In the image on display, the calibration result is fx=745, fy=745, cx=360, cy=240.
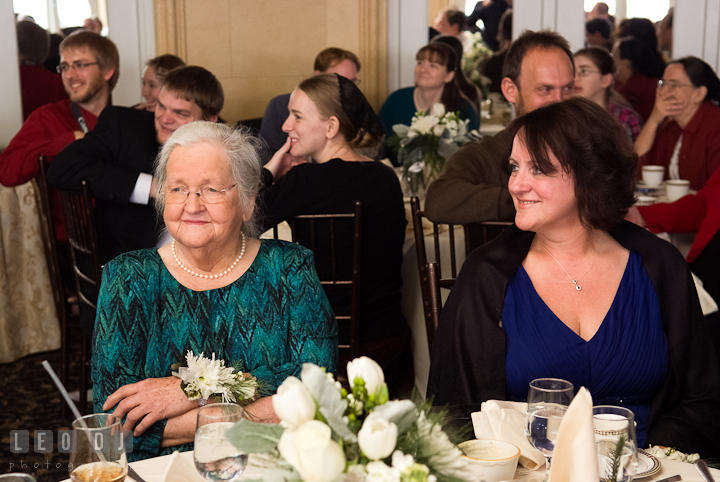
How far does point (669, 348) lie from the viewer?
5.93 ft

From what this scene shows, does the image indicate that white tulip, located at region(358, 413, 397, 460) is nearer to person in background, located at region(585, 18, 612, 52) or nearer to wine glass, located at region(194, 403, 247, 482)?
wine glass, located at region(194, 403, 247, 482)

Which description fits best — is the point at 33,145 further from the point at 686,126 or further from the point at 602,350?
the point at 686,126

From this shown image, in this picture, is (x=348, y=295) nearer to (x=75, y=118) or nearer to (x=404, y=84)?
(x=75, y=118)

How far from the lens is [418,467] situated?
0.79m

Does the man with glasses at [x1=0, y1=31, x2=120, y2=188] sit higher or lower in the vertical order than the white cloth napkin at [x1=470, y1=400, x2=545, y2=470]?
higher

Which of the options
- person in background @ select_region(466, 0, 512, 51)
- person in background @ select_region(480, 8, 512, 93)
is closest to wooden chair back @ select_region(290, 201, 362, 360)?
person in background @ select_region(480, 8, 512, 93)

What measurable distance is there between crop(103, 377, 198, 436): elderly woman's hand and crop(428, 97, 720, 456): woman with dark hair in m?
0.62

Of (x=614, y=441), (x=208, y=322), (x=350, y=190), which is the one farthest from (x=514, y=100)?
(x=614, y=441)

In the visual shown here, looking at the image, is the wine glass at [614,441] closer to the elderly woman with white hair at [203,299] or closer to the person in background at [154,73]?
the elderly woman with white hair at [203,299]

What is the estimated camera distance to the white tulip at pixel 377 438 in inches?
30.4

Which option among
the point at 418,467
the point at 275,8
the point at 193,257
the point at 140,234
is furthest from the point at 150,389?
the point at 275,8

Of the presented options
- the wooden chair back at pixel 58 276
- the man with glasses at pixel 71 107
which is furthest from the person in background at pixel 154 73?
the wooden chair back at pixel 58 276

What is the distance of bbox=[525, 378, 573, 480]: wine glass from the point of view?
1.18m

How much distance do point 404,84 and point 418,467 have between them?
515 centimetres
